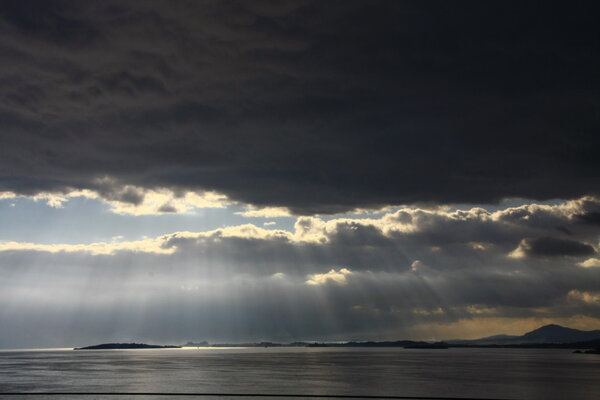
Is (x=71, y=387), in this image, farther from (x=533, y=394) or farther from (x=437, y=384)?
(x=533, y=394)

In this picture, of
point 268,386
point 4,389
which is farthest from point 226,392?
point 4,389

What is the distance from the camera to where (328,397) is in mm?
76562

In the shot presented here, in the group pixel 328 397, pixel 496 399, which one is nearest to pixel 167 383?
pixel 328 397

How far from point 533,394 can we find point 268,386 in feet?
136

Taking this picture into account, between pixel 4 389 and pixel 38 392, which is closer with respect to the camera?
pixel 38 392

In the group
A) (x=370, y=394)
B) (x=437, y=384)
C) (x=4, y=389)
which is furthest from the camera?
(x=437, y=384)

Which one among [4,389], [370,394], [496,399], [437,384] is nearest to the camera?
[496,399]

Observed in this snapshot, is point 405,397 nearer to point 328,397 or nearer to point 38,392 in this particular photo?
point 328,397

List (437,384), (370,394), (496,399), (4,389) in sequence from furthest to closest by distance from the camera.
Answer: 1. (437,384)
2. (4,389)
3. (370,394)
4. (496,399)

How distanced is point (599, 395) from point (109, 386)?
77.1 metres

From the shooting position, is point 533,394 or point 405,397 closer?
point 405,397

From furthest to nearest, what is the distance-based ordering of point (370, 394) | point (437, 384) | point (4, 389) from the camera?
point (437, 384) → point (4, 389) → point (370, 394)

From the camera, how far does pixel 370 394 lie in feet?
262

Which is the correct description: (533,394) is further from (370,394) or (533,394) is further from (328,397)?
(328,397)
